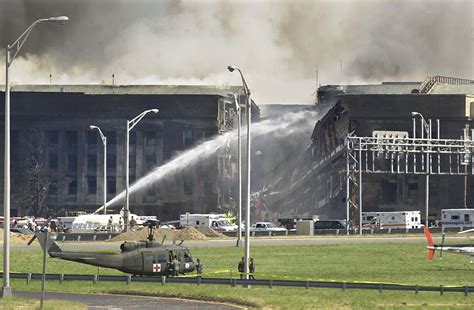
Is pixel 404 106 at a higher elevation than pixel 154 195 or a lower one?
higher

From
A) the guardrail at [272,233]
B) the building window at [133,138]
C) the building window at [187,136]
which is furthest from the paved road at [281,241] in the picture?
the building window at [133,138]

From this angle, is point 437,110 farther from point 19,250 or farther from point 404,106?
point 19,250

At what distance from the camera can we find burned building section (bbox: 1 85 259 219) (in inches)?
7023

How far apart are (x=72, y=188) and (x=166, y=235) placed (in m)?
76.3

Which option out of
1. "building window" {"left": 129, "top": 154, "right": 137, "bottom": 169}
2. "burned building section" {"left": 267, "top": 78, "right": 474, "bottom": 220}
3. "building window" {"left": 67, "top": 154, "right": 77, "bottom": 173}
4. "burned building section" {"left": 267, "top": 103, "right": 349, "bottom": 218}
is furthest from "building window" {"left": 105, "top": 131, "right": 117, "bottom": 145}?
"burned building section" {"left": 267, "top": 78, "right": 474, "bottom": 220}

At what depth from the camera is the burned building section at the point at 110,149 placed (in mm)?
178375

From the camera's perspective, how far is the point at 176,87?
653 feet

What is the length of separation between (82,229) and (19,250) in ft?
117

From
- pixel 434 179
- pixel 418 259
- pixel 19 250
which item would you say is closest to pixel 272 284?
pixel 418 259

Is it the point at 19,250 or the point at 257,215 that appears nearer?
the point at 19,250

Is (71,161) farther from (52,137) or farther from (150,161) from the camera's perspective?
(150,161)

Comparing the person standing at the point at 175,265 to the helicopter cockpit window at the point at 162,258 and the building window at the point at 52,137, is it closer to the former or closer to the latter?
the helicopter cockpit window at the point at 162,258

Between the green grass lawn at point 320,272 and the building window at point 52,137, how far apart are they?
89.9 metres

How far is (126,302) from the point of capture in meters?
52.7
